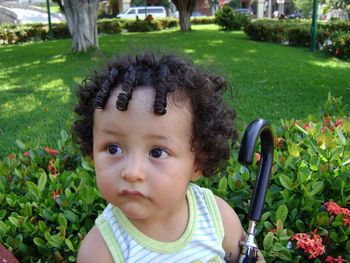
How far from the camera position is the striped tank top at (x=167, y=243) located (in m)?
1.39

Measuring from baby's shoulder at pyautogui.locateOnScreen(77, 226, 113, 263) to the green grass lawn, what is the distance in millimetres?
675

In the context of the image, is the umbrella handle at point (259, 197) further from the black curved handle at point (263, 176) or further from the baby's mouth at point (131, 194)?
the baby's mouth at point (131, 194)

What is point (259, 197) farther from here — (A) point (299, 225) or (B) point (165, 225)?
(A) point (299, 225)

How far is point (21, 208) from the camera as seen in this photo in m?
2.13

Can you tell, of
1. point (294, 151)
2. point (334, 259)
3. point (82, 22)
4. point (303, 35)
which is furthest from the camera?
point (303, 35)

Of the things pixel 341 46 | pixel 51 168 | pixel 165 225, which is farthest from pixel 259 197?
pixel 341 46

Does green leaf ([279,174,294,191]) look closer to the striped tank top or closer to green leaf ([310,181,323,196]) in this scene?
green leaf ([310,181,323,196])

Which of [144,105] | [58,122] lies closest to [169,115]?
[144,105]

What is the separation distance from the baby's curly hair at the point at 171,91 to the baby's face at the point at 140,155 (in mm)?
31

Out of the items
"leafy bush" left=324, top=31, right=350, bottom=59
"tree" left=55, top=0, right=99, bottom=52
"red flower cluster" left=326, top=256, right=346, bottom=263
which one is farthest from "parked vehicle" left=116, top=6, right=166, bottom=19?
"red flower cluster" left=326, top=256, right=346, bottom=263

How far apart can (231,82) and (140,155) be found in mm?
3158

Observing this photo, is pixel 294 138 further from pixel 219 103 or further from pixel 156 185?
pixel 156 185

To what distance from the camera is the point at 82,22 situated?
1290 cm

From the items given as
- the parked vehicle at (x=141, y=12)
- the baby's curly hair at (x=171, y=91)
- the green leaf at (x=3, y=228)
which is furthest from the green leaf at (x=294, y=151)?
the parked vehicle at (x=141, y=12)
